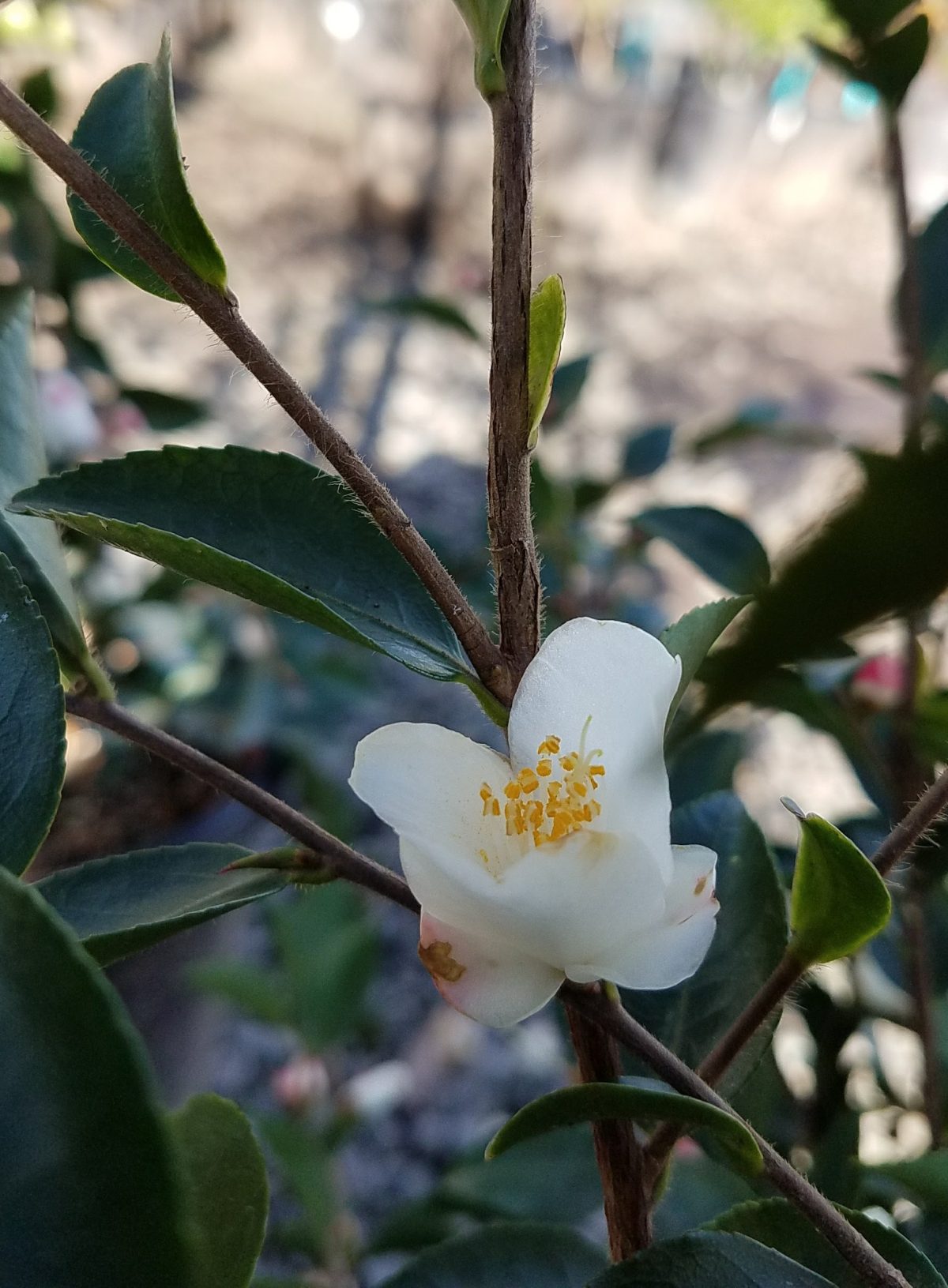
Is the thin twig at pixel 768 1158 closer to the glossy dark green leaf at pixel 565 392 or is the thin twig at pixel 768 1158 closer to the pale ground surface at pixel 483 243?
the glossy dark green leaf at pixel 565 392

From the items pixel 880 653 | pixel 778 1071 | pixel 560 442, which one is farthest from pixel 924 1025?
pixel 560 442

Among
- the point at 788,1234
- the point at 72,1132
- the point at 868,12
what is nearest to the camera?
the point at 72,1132

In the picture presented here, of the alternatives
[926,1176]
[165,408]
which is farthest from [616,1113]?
[165,408]

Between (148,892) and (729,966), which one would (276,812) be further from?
(729,966)

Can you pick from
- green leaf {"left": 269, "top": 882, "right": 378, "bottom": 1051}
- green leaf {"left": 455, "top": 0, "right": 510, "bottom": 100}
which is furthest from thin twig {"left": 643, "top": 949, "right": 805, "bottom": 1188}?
green leaf {"left": 269, "top": 882, "right": 378, "bottom": 1051}

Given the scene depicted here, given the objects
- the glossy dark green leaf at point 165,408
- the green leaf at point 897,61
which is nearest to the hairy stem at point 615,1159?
the green leaf at point 897,61

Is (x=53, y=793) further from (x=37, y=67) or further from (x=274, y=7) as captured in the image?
(x=274, y=7)

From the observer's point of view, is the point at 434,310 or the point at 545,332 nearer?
the point at 545,332
